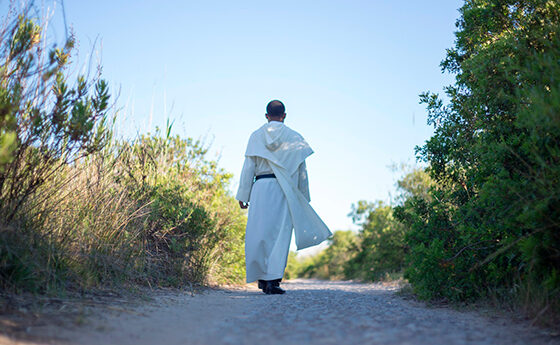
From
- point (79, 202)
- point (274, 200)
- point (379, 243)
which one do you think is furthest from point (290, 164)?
point (379, 243)

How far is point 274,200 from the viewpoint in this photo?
534cm

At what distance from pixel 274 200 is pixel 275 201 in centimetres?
2

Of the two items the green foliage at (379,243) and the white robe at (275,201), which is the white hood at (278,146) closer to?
the white robe at (275,201)

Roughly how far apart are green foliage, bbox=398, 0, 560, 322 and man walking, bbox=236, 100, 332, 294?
50.2 inches

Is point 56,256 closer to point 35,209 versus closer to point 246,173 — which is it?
point 35,209

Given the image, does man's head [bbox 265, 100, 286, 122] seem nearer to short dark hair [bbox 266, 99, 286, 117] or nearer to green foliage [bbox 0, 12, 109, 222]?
short dark hair [bbox 266, 99, 286, 117]

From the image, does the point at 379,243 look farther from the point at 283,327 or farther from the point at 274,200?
the point at 283,327

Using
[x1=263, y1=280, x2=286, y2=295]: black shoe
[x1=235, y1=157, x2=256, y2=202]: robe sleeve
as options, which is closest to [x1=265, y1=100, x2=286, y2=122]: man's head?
[x1=235, y1=157, x2=256, y2=202]: robe sleeve

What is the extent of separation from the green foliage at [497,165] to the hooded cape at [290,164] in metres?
1.12

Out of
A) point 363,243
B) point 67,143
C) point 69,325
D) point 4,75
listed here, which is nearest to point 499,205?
point 69,325

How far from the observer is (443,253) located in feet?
12.6

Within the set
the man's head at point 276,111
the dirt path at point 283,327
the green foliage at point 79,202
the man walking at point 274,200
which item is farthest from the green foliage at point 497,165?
the green foliage at point 79,202

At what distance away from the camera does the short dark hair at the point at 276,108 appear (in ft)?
18.8

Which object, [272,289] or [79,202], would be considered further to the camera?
[272,289]
